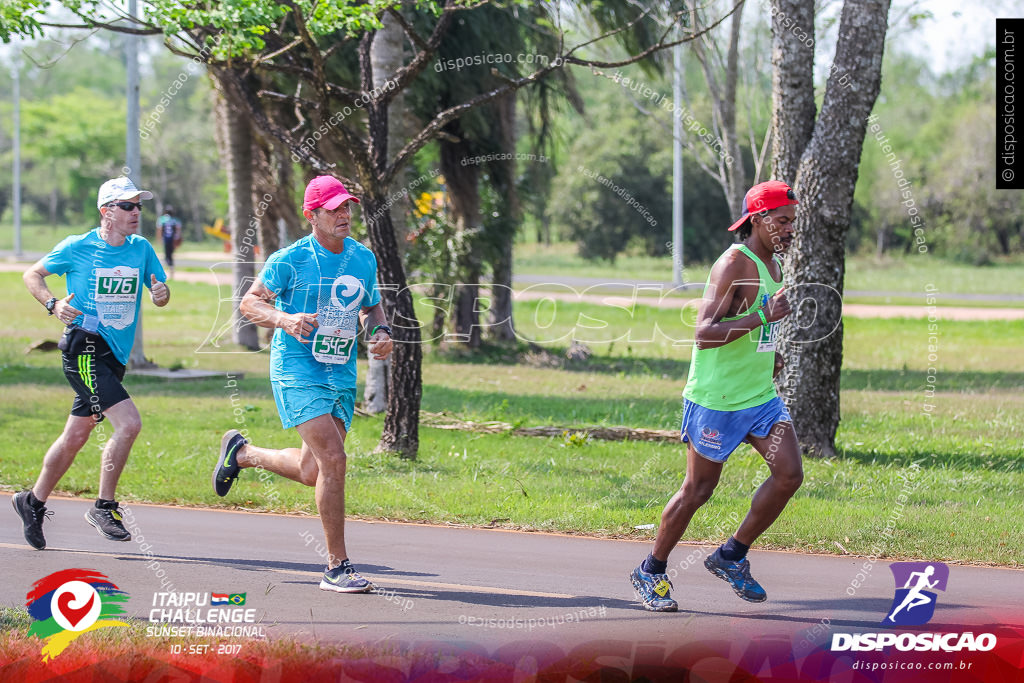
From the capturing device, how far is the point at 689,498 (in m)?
5.52

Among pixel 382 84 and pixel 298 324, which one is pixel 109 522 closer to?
pixel 298 324

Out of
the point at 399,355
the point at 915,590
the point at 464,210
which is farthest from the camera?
the point at 464,210

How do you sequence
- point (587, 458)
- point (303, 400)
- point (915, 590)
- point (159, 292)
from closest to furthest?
1. point (303, 400)
2. point (915, 590)
3. point (159, 292)
4. point (587, 458)

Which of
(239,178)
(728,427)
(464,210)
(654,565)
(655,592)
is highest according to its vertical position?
(239,178)

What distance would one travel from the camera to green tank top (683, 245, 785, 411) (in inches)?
213

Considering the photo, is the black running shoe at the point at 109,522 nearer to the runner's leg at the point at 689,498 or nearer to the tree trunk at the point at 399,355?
the tree trunk at the point at 399,355

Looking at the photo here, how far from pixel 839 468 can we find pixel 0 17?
7265 mm

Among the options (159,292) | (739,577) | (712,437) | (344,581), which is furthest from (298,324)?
(739,577)

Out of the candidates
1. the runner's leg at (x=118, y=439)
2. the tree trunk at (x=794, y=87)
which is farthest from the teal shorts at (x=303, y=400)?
the tree trunk at (x=794, y=87)

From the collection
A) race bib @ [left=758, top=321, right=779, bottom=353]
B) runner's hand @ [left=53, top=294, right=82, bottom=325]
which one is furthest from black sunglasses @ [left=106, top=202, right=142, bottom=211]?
race bib @ [left=758, top=321, right=779, bottom=353]

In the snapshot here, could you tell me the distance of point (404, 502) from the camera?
805 cm

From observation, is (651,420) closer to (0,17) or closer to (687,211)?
(0,17)

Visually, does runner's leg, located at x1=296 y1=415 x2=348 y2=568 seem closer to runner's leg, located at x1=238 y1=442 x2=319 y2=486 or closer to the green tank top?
runner's leg, located at x1=238 y1=442 x2=319 y2=486

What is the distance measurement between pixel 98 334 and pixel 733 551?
3.83 m
